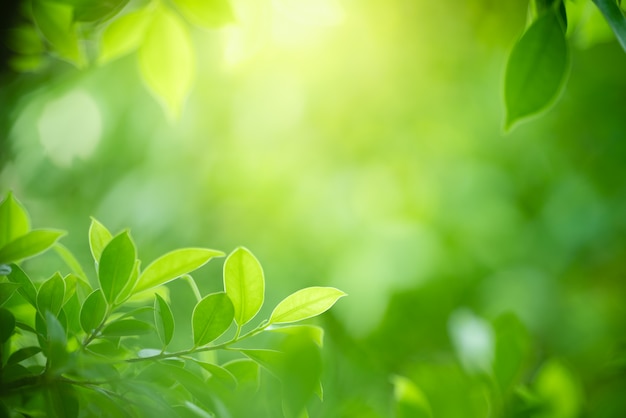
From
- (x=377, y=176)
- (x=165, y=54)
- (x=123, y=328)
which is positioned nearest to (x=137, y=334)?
(x=123, y=328)

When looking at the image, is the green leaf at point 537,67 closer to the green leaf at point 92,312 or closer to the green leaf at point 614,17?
the green leaf at point 614,17

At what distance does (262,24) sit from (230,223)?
852 millimetres

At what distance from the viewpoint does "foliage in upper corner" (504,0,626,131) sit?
0.92ft

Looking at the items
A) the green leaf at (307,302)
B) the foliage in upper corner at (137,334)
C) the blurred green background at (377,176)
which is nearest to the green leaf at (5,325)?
the foliage in upper corner at (137,334)

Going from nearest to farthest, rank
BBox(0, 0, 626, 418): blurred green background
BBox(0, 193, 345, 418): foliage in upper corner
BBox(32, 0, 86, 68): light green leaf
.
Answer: BBox(0, 193, 345, 418): foliage in upper corner
BBox(32, 0, 86, 68): light green leaf
BBox(0, 0, 626, 418): blurred green background

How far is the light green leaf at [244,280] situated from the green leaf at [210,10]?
0.21 meters

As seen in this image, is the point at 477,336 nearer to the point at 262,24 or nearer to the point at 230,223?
the point at 262,24

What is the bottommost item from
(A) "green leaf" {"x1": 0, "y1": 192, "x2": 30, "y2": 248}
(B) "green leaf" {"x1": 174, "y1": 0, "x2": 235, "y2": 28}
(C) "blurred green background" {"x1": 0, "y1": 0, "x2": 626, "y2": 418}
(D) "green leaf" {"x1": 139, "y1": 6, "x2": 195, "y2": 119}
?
(C) "blurred green background" {"x1": 0, "y1": 0, "x2": 626, "y2": 418}

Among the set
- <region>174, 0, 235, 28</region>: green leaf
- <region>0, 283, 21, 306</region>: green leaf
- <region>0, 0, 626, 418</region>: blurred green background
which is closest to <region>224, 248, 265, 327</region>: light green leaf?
<region>0, 283, 21, 306</region>: green leaf

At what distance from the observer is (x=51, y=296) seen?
0.25 metres

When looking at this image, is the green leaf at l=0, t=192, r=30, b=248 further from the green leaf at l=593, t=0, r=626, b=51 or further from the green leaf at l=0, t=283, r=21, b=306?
→ the green leaf at l=593, t=0, r=626, b=51

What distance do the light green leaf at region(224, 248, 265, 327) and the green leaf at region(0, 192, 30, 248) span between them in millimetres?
123

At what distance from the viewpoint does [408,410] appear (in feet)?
1.05

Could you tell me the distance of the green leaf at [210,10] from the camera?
37 cm
